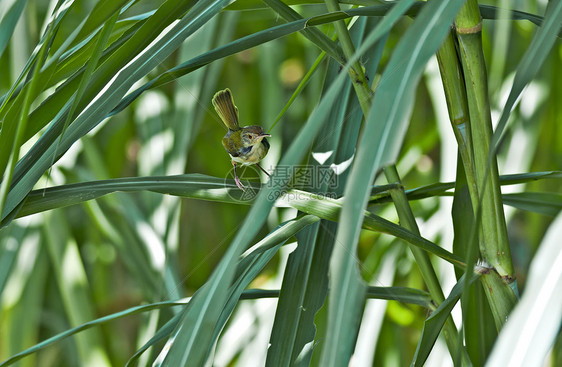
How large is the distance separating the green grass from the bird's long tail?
0.04 metres

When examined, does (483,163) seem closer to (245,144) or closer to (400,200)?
(400,200)

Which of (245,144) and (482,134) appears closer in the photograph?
(482,134)

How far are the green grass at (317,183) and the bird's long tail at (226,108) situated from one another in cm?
4

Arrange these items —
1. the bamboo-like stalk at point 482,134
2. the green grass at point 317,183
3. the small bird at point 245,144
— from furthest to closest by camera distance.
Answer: the small bird at point 245,144
the bamboo-like stalk at point 482,134
the green grass at point 317,183

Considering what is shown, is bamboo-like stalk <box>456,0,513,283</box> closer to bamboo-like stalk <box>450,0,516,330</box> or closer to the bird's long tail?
bamboo-like stalk <box>450,0,516,330</box>

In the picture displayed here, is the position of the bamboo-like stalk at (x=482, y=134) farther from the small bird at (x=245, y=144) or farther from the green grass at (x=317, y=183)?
the small bird at (x=245, y=144)

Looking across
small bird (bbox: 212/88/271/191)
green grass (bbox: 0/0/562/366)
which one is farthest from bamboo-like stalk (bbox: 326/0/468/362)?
small bird (bbox: 212/88/271/191)

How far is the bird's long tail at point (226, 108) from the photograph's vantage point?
481 mm

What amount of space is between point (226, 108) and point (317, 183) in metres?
0.11

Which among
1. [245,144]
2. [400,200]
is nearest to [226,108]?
[245,144]

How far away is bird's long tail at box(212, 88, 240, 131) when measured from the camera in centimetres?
48

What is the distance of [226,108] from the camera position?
1.63ft

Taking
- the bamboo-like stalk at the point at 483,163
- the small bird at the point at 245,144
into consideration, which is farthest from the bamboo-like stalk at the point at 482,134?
the small bird at the point at 245,144

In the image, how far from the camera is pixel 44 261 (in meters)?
1.15
